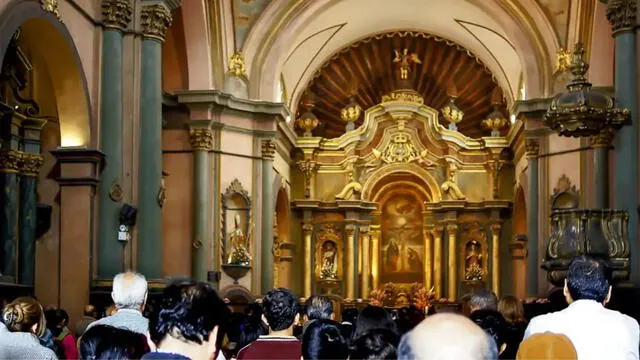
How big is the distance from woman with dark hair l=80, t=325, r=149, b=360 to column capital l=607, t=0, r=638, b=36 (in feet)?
36.9

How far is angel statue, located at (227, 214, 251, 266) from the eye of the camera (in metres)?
21.6

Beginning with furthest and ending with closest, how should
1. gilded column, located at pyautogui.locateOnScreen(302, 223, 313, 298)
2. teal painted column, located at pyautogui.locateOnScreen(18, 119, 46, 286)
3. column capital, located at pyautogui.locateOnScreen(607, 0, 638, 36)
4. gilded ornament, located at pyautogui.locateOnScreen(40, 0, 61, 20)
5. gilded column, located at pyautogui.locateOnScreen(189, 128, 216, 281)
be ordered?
1. gilded column, located at pyautogui.locateOnScreen(302, 223, 313, 298)
2. gilded column, located at pyautogui.locateOnScreen(189, 128, 216, 281)
3. column capital, located at pyautogui.locateOnScreen(607, 0, 638, 36)
4. teal painted column, located at pyautogui.locateOnScreen(18, 119, 46, 286)
5. gilded ornament, located at pyautogui.locateOnScreen(40, 0, 61, 20)

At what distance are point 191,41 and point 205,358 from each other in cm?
1805

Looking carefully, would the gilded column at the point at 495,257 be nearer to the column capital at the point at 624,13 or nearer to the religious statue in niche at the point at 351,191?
the religious statue in niche at the point at 351,191

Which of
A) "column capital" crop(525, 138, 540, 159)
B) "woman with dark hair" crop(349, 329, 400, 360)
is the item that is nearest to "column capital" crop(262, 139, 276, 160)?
"column capital" crop(525, 138, 540, 159)

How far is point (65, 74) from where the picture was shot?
43.9 feet

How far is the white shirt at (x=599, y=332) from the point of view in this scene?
16.2 ft

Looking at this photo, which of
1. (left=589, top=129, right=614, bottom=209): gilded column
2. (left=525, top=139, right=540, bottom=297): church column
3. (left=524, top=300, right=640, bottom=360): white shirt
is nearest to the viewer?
(left=524, top=300, right=640, bottom=360): white shirt

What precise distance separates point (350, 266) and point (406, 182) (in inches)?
110

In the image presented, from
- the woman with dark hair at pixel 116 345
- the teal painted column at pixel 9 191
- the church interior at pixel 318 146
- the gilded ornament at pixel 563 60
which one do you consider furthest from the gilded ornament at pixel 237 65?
the woman with dark hair at pixel 116 345

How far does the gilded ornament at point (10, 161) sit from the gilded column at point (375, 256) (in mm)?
15306

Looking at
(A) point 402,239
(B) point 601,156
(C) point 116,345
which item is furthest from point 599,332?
(A) point 402,239

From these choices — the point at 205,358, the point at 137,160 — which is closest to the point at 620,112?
the point at 137,160

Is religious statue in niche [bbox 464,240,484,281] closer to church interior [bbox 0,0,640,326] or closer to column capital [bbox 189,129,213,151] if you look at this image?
church interior [bbox 0,0,640,326]
